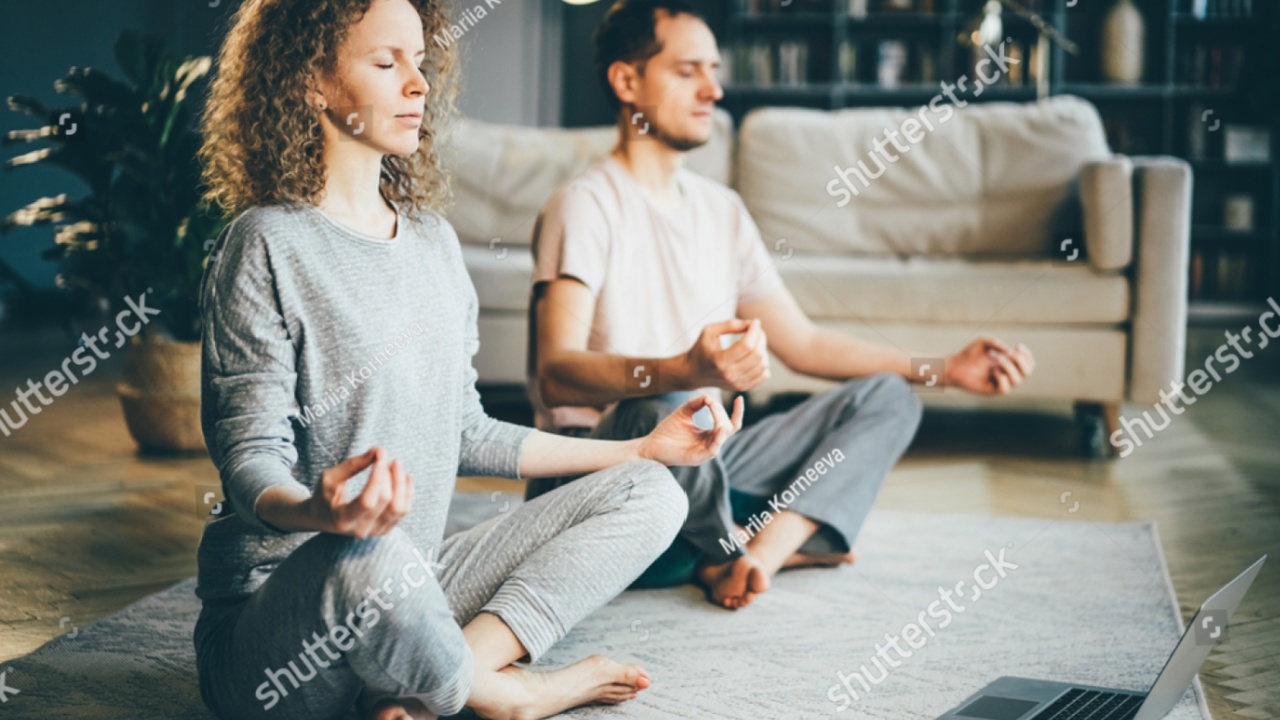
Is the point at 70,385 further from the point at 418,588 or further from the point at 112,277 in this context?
the point at 418,588

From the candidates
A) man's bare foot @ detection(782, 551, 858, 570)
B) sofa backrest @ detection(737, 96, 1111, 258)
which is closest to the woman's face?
man's bare foot @ detection(782, 551, 858, 570)

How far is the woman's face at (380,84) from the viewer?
1.28m

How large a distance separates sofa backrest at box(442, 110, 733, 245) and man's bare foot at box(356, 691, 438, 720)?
2586mm

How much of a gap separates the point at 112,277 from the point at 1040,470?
2213mm

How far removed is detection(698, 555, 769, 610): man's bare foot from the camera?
70.9 inches

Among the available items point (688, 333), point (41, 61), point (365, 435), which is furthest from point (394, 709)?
point (41, 61)

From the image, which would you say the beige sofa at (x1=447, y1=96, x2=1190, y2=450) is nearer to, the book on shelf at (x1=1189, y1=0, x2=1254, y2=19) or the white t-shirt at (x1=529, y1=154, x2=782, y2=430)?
the white t-shirt at (x1=529, y1=154, x2=782, y2=430)

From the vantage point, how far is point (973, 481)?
2.73 meters

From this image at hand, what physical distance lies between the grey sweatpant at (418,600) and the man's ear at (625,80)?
82 cm

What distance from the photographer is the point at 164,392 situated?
2.85 m

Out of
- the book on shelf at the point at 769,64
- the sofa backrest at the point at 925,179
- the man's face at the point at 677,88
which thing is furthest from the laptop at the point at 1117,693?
the book on shelf at the point at 769,64

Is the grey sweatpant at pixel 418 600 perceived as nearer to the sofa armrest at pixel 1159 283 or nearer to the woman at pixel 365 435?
the woman at pixel 365 435

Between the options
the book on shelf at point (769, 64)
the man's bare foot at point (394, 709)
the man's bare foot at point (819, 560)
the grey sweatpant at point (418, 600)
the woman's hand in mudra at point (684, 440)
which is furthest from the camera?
the book on shelf at point (769, 64)

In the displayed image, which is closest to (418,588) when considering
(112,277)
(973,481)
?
(973,481)
